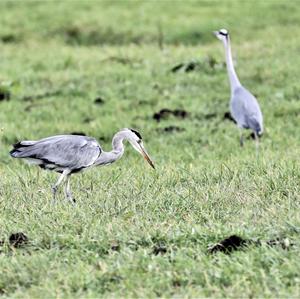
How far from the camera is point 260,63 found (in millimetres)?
15812

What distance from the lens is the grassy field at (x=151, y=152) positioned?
16.2 ft

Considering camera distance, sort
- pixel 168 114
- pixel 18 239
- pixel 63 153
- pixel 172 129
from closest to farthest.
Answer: pixel 18 239
pixel 63 153
pixel 172 129
pixel 168 114

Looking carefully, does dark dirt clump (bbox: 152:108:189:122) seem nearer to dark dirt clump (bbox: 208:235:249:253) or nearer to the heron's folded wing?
the heron's folded wing

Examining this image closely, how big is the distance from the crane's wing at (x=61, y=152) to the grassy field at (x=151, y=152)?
27 cm

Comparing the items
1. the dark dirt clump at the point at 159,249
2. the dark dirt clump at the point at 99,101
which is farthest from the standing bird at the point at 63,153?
the dark dirt clump at the point at 99,101

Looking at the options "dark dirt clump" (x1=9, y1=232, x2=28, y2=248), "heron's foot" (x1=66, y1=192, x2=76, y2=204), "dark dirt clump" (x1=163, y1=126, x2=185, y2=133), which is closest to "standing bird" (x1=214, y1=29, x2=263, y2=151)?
"dark dirt clump" (x1=163, y1=126, x2=185, y2=133)

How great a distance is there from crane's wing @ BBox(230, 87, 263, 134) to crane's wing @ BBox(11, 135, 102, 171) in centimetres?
435

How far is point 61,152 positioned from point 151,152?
3.93 m

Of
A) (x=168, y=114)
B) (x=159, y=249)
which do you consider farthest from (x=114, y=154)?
(x=168, y=114)

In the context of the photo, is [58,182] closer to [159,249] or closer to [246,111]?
[159,249]

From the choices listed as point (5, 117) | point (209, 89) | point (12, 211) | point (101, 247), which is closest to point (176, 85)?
point (209, 89)

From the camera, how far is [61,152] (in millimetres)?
6977

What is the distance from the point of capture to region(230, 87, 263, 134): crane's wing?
434 inches

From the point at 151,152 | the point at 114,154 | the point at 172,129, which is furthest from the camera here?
the point at 172,129
